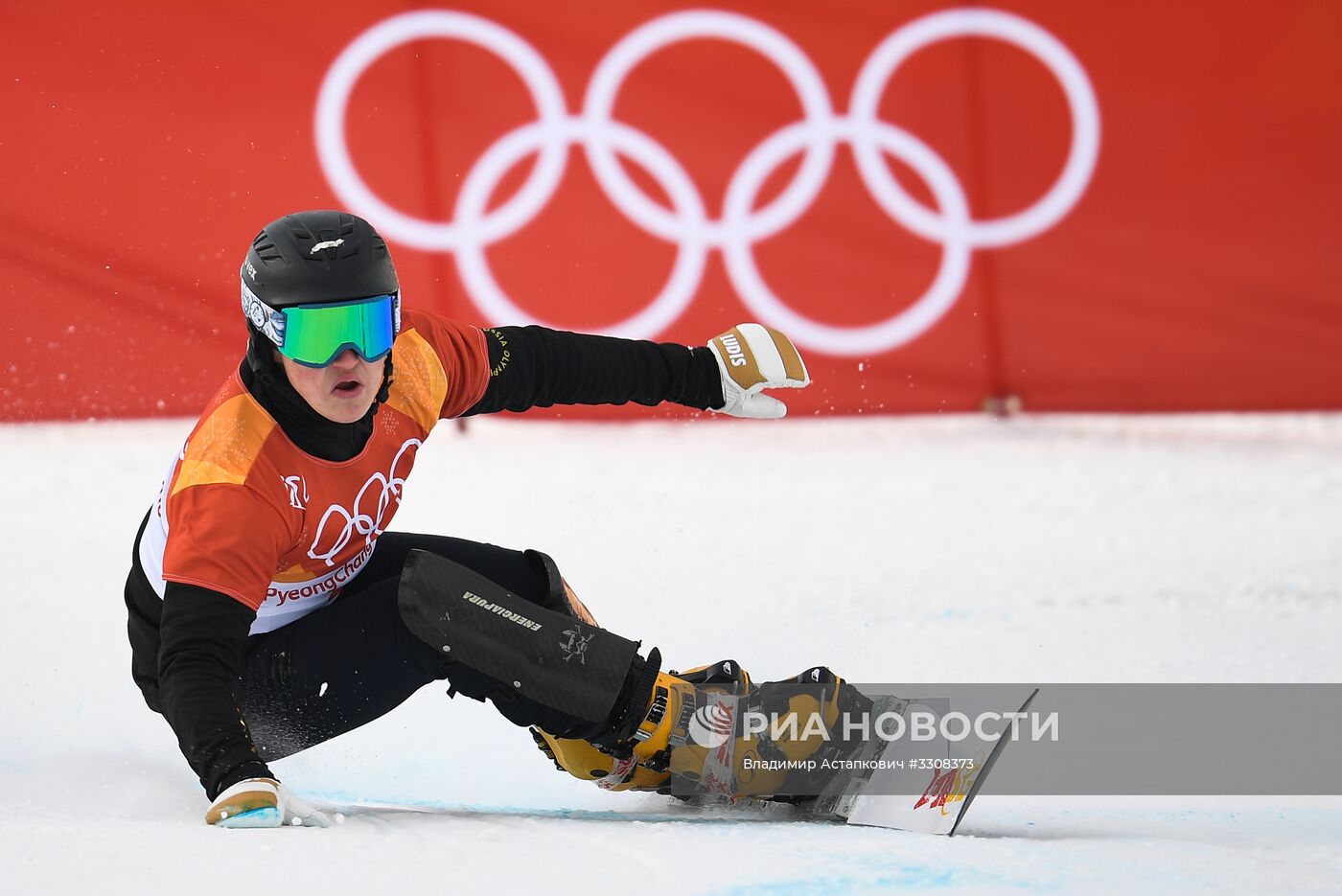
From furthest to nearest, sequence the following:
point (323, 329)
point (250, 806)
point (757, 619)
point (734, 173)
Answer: point (734, 173) → point (757, 619) → point (323, 329) → point (250, 806)

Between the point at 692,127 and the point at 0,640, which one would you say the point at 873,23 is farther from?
the point at 0,640

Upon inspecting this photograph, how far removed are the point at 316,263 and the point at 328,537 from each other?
0.44 meters

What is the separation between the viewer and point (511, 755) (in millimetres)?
3139

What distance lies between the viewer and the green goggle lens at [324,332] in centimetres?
235

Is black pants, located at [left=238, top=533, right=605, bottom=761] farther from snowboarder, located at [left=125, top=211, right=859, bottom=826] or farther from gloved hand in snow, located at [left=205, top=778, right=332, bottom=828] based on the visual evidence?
gloved hand in snow, located at [left=205, top=778, right=332, bottom=828]

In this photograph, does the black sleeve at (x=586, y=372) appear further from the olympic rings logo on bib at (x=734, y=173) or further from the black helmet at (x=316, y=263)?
the olympic rings logo on bib at (x=734, y=173)

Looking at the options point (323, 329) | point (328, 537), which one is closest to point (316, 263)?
point (323, 329)

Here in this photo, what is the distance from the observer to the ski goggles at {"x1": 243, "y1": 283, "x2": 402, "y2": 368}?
7.73ft

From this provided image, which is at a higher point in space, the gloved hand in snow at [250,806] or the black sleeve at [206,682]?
the black sleeve at [206,682]

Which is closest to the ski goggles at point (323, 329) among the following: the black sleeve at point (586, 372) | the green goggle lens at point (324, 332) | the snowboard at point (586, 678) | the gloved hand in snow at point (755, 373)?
the green goggle lens at point (324, 332)

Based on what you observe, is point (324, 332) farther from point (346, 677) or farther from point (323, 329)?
point (346, 677)

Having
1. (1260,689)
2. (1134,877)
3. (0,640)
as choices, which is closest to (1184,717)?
(1260,689)

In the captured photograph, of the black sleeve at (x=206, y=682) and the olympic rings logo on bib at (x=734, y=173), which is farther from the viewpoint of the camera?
the olympic rings logo on bib at (x=734, y=173)

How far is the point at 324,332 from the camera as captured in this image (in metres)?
2.36
